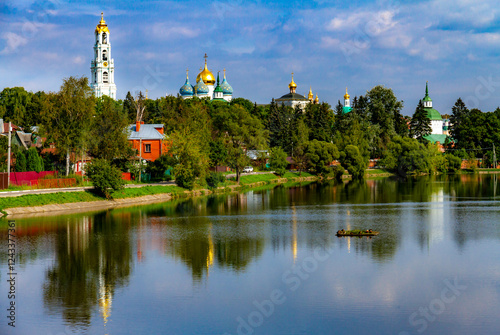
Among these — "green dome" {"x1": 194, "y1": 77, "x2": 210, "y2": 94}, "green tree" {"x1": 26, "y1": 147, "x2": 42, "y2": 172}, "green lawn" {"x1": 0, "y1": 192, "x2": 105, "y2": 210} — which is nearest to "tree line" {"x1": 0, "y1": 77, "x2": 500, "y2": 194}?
"green tree" {"x1": 26, "y1": 147, "x2": 42, "y2": 172}

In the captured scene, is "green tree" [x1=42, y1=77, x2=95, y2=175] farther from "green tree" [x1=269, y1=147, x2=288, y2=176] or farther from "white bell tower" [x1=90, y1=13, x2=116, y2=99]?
"white bell tower" [x1=90, y1=13, x2=116, y2=99]

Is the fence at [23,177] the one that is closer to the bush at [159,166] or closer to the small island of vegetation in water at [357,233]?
the bush at [159,166]

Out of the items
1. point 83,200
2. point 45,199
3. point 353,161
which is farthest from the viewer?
point 353,161

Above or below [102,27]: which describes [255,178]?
below

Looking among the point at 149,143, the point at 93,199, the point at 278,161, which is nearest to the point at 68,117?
the point at 93,199

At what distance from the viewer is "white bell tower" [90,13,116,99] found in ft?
594

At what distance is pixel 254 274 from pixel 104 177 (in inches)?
1217

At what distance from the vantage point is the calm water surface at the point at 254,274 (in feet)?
77.8

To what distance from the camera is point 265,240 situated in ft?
133

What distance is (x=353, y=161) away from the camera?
112250 millimetres

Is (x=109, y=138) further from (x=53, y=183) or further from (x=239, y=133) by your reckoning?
(x=239, y=133)

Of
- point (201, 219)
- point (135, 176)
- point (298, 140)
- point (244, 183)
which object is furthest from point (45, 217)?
point (298, 140)

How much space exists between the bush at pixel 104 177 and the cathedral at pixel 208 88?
398 ft

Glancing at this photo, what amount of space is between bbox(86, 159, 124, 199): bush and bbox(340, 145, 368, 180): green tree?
2321 inches
